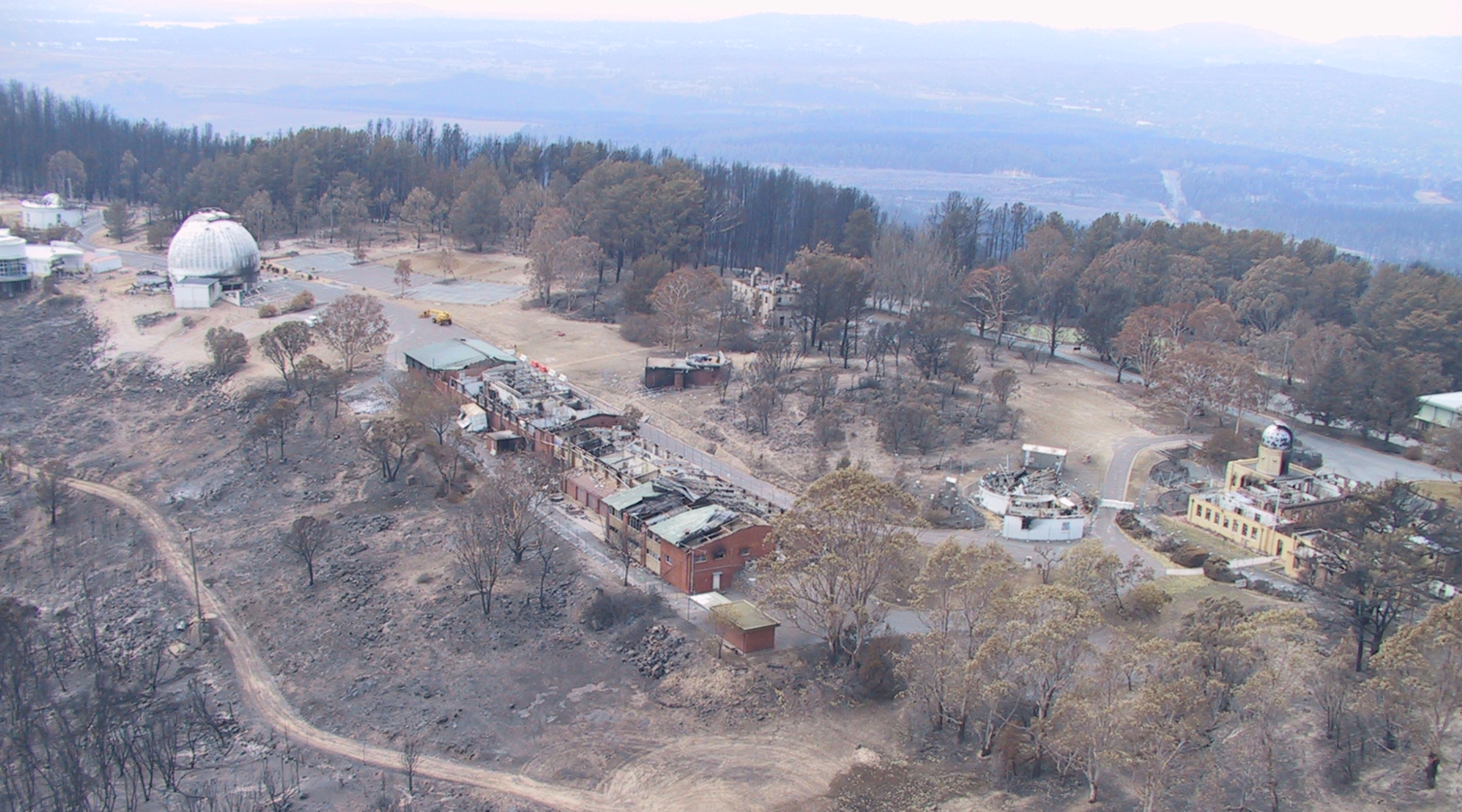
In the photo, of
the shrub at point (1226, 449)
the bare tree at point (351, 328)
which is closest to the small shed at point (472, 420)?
the bare tree at point (351, 328)

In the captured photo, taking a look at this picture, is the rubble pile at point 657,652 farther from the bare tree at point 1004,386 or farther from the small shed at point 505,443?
the bare tree at point 1004,386

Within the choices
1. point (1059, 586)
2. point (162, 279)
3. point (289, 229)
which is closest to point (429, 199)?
point (289, 229)

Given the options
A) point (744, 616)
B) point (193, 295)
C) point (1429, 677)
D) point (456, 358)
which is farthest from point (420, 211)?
point (1429, 677)

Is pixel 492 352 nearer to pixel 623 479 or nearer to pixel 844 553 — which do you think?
pixel 623 479

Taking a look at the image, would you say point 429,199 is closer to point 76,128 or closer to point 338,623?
point 76,128

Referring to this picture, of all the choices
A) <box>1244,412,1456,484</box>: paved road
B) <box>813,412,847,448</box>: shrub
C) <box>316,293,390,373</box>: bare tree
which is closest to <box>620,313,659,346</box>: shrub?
<box>316,293,390,373</box>: bare tree

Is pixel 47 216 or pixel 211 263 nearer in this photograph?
pixel 211 263
